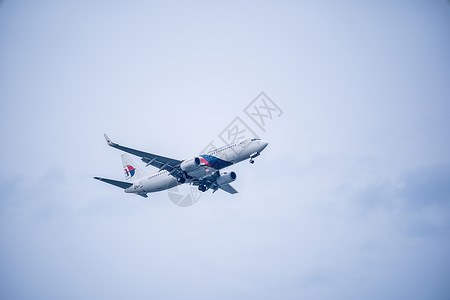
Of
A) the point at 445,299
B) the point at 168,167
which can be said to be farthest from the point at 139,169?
the point at 445,299

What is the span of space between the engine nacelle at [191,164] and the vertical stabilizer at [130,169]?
12.4m

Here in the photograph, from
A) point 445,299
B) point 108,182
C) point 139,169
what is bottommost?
point 108,182

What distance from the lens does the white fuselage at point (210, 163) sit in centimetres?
5153


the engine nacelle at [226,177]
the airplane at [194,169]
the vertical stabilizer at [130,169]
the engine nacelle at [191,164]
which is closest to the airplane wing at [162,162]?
the airplane at [194,169]

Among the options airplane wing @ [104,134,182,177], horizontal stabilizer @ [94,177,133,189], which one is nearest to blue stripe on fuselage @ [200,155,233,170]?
airplane wing @ [104,134,182,177]

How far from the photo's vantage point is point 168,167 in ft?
177

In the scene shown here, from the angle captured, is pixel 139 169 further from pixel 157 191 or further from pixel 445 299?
pixel 445 299

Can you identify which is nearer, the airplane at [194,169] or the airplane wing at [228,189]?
the airplane at [194,169]

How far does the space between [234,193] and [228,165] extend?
11782mm

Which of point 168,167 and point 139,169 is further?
point 139,169

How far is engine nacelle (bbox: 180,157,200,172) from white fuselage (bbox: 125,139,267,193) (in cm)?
93

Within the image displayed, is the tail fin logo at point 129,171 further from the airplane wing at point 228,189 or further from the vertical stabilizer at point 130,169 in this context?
the airplane wing at point 228,189

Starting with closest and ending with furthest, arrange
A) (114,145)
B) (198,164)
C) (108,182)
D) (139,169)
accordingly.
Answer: (114,145) → (198,164) → (108,182) → (139,169)

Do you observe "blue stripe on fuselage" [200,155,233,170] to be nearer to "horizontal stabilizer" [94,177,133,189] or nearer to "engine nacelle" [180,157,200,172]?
"engine nacelle" [180,157,200,172]
